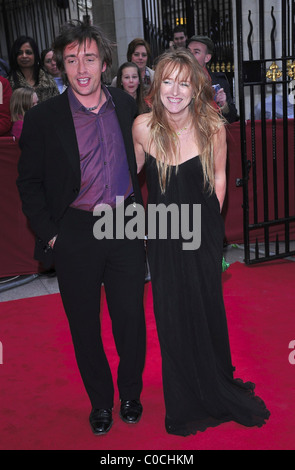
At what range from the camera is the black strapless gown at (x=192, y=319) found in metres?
2.62

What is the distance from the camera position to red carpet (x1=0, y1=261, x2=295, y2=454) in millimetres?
2645

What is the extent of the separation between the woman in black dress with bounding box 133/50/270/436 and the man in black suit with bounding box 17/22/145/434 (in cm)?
12

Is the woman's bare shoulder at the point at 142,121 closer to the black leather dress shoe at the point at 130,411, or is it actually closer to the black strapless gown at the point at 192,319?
the black strapless gown at the point at 192,319

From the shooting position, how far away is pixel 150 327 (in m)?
Answer: 3.96

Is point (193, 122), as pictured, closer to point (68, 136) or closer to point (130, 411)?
point (68, 136)

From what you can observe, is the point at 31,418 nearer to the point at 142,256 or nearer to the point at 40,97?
the point at 142,256

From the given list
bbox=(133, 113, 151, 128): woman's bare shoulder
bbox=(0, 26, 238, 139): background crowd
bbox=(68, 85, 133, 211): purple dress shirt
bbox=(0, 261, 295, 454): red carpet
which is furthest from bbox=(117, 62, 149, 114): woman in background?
bbox=(68, 85, 133, 211): purple dress shirt

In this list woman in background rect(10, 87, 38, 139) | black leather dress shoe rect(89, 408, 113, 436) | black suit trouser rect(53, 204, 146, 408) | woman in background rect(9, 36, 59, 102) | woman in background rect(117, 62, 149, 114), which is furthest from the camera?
woman in background rect(9, 36, 59, 102)

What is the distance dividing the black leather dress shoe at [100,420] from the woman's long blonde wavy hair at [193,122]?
1154mm

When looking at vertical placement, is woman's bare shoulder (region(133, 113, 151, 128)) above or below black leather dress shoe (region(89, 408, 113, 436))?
above

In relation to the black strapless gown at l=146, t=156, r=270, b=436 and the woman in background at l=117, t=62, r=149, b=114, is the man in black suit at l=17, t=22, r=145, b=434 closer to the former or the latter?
the black strapless gown at l=146, t=156, r=270, b=436

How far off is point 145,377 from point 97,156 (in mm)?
1445

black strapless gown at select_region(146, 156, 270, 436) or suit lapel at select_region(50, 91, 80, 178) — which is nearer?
suit lapel at select_region(50, 91, 80, 178)

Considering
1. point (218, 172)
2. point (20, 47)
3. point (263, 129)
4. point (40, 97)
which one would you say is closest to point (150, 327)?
point (218, 172)
